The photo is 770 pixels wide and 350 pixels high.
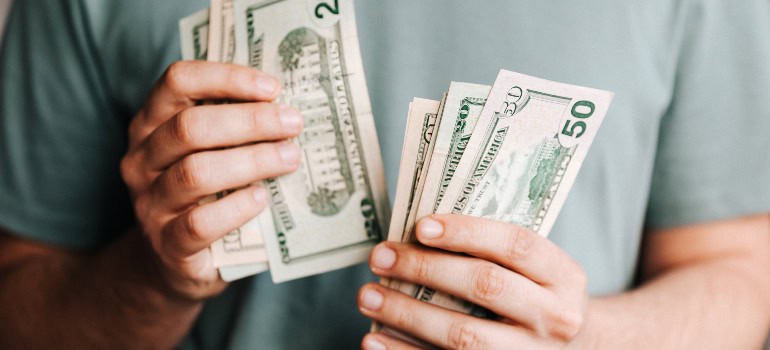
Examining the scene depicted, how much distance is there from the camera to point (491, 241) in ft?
Answer: 2.28

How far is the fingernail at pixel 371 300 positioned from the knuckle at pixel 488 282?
0.13 meters

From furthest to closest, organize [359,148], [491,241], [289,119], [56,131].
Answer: [56,131] < [359,148] < [289,119] < [491,241]

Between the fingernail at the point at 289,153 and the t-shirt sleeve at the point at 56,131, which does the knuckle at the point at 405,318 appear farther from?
the t-shirt sleeve at the point at 56,131

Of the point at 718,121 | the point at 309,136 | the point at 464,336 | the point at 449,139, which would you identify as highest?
the point at 718,121

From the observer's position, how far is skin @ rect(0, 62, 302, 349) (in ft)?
2.58

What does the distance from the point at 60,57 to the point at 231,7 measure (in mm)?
422

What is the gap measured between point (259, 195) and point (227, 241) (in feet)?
0.38

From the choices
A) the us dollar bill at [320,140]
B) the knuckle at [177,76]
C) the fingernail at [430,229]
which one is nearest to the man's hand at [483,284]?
the fingernail at [430,229]

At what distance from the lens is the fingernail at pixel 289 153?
82 centimetres

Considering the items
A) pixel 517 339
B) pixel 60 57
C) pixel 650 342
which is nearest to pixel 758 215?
pixel 650 342

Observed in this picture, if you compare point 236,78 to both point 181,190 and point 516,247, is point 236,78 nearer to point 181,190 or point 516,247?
point 181,190

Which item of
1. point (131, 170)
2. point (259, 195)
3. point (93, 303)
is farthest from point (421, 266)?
point (93, 303)

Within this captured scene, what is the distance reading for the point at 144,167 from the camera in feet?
2.84

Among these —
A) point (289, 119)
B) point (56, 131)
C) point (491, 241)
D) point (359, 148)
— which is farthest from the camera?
point (56, 131)
